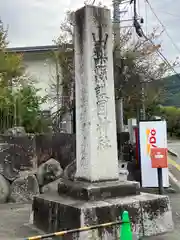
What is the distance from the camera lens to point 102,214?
19.5 feet

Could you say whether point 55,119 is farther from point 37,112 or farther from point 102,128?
point 102,128

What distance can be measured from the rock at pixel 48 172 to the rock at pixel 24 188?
0.29m

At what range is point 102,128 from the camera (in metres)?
6.76

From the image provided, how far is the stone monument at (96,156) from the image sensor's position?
6348 millimetres

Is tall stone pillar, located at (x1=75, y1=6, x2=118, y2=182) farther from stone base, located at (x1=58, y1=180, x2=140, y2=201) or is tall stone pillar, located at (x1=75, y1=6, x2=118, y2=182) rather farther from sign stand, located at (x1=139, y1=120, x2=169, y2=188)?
sign stand, located at (x1=139, y1=120, x2=169, y2=188)

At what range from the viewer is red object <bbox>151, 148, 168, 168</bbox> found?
9.41 metres

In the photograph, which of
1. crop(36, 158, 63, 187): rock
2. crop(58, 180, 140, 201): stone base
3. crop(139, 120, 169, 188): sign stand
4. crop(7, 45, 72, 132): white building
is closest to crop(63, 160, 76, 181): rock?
crop(36, 158, 63, 187): rock

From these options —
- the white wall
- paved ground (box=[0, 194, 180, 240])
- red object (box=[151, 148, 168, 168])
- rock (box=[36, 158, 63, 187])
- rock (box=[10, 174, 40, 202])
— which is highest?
the white wall

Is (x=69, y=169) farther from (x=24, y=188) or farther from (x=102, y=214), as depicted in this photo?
(x=102, y=214)

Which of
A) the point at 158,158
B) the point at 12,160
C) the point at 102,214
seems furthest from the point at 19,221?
the point at 158,158

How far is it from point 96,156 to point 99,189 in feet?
1.99

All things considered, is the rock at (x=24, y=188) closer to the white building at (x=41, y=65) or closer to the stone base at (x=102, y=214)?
the stone base at (x=102, y=214)

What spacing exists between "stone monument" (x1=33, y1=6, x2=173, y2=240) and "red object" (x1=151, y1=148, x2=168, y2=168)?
272 cm

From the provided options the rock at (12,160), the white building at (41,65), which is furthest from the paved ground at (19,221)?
the white building at (41,65)
